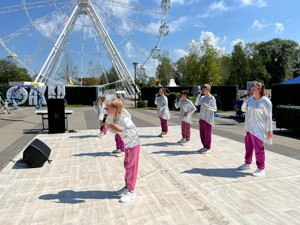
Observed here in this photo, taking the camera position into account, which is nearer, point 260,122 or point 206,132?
point 260,122

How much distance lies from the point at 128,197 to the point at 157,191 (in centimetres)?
62

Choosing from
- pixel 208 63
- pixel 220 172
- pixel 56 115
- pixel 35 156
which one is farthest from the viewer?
pixel 208 63

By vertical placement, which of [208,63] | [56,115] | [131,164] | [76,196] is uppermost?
[208,63]

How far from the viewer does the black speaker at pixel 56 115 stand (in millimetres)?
11670

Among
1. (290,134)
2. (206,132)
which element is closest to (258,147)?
(206,132)

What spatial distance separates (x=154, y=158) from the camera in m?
7.22

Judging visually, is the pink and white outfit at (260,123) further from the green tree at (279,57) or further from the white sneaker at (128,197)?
the green tree at (279,57)

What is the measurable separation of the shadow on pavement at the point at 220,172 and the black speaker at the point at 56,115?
7.47 metres

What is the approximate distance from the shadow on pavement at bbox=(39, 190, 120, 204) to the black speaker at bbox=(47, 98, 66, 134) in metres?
7.40

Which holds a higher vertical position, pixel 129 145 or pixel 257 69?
pixel 257 69

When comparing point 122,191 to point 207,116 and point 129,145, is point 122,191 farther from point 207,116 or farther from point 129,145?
point 207,116

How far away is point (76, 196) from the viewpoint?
465cm

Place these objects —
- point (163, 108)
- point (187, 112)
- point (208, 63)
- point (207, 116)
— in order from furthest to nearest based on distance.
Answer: point (208, 63)
point (163, 108)
point (187, 112)
point (207, 116)

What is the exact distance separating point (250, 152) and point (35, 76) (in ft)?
119
